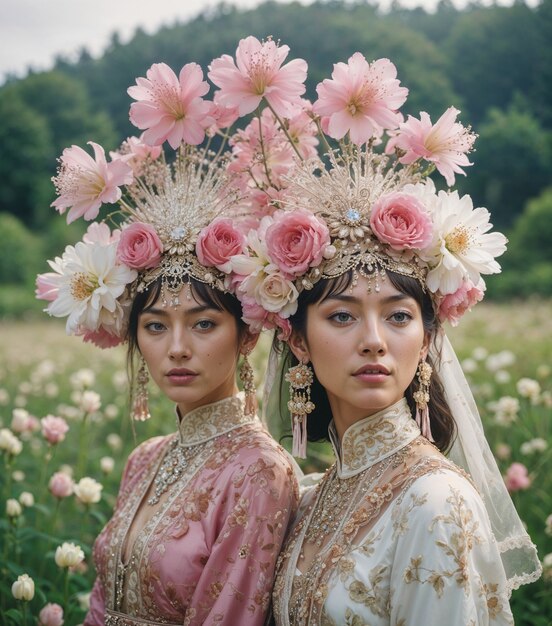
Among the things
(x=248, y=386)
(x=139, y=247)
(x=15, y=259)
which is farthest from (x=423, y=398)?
(x=15, y=259)

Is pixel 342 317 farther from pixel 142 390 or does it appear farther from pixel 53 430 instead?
pixel 53 430

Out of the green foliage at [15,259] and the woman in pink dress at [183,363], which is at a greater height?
the green foliage at [15,259]

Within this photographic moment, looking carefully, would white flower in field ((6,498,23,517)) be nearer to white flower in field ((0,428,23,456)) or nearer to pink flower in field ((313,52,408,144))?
white flower in field ((0,428,23,456))

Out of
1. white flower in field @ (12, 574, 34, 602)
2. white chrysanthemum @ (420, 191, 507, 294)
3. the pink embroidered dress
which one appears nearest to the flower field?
white flower in field @ (12, 574, 34, 602)

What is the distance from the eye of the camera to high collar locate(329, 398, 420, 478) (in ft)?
7.33

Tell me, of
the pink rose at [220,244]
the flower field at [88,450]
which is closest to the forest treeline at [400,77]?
the flower field at [88,450]

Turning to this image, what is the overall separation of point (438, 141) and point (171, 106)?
0.82m

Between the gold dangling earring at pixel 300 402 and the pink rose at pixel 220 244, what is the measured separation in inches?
14.7

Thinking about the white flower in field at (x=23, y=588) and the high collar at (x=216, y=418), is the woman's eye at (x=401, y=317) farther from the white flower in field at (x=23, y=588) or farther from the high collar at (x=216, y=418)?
the white flower in field at (x=23, y=588)

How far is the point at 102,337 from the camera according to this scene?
2.77 m

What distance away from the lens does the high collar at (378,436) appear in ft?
7.33

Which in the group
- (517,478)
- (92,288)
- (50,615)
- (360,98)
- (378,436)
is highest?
(360,98)

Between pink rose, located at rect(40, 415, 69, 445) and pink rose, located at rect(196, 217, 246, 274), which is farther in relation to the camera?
pink rose, located at rect(40, 415, 69, 445)

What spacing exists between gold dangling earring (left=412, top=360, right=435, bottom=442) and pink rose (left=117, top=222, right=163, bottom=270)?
88 centimetres
